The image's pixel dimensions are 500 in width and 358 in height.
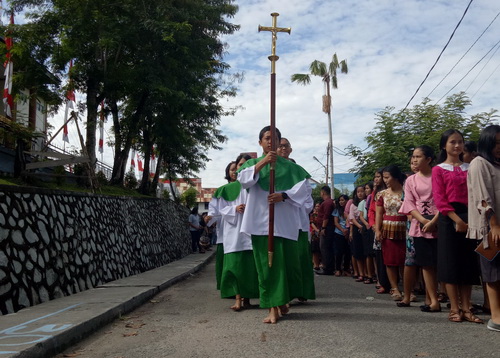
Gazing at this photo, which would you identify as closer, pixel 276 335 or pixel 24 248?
pixel 276 335

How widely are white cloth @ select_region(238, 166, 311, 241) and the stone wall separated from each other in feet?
8.44

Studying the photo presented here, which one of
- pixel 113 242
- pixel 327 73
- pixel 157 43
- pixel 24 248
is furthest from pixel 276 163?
pixel 327 73

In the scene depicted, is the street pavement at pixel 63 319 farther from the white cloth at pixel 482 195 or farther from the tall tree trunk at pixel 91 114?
the tall tree trunk at pixel 91 114

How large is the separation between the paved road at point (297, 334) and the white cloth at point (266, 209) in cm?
89

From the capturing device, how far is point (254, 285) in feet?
18.9

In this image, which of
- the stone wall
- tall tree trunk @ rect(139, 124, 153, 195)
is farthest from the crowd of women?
tall tree trunk @ rect(139, 124, 153, 195)

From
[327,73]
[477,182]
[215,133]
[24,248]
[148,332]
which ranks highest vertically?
[327,73]

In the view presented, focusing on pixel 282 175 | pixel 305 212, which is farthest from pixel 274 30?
pixel 305 212

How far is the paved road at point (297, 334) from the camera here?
3.77 m

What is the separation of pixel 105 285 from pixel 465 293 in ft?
17.9

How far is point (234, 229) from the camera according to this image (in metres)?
6.01

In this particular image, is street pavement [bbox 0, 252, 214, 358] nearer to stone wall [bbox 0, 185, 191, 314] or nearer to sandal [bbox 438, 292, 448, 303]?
stone wall [bbox 0, 185, 191, 314]

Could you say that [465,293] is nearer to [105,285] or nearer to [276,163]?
[276,163]

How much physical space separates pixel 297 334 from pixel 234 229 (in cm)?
191
